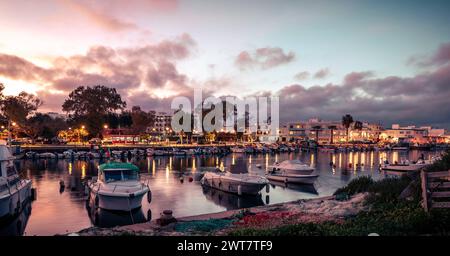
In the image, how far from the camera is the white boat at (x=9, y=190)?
22.5 m

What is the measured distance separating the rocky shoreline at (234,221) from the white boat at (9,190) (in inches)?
380

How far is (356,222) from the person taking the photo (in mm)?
14359

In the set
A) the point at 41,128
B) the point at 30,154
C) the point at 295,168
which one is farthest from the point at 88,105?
the point at 295,168

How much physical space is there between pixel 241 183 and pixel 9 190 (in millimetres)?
18741

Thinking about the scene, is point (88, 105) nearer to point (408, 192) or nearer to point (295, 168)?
point (295, 168)

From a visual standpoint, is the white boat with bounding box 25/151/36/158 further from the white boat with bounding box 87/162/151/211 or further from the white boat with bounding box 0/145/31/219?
the white boat with bounding box 87/162/151/211

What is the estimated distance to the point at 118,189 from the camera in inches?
996

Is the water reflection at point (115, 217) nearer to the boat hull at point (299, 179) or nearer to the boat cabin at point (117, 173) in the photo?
the boat cabin at point (117, 173)

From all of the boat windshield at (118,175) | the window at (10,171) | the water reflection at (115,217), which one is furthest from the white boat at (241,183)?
the window at (10,171)
